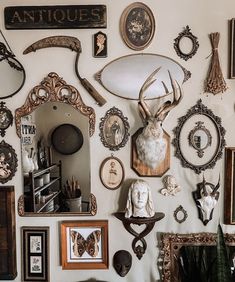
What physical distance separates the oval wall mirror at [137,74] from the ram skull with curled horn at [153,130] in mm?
34

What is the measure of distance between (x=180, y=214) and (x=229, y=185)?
0.31 m

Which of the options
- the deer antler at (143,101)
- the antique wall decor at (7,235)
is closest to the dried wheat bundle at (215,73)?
the deer antler at (143,101)

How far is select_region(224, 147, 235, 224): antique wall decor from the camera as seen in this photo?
5.89 feet

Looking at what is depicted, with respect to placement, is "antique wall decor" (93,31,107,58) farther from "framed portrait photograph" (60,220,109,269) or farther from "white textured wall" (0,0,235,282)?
"framed portrait photograph" (60,220,109,269)

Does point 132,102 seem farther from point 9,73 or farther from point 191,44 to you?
point 9,73

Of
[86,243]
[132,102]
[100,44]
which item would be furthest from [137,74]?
[86,243]

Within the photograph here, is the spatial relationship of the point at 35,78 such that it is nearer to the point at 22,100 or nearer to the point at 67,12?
the point at 22,100

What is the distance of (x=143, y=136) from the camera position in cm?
173

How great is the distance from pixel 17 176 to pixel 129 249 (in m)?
0.75

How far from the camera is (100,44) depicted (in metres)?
1.79

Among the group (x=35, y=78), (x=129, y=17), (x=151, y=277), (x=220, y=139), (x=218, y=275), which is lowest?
(x=151, y=277)

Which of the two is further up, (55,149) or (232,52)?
(232,52)

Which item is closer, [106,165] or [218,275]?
[218,275]

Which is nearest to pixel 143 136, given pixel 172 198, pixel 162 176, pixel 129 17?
pixel 162 176
